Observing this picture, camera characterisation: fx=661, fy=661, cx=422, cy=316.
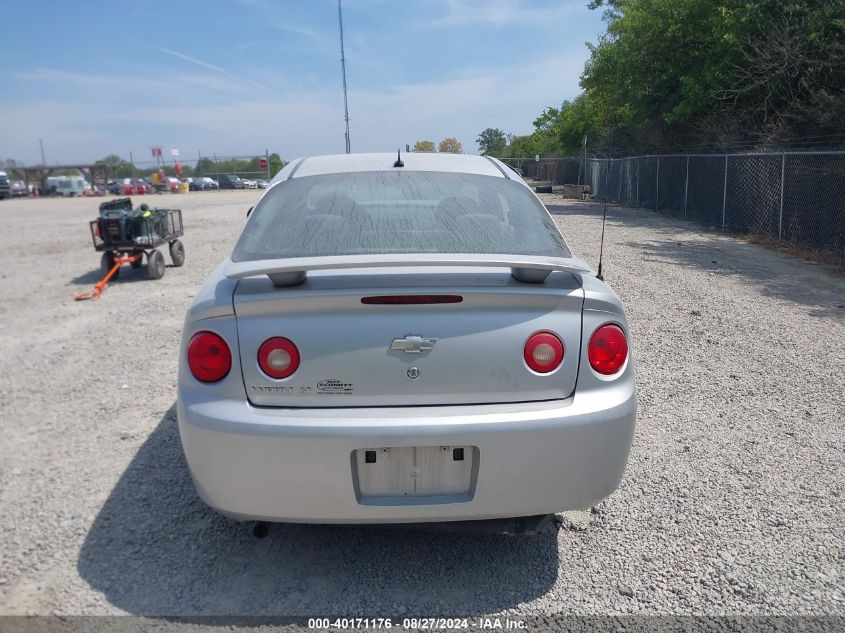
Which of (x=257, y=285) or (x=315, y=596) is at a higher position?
(x=257, y=285)

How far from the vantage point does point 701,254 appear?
11984 millimetres

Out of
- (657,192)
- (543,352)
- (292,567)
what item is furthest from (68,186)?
(543,352)

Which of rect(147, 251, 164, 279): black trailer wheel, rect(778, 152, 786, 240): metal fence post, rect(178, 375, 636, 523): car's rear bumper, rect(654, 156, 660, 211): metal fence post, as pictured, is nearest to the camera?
rect(178, 375, 636, 523): car's rear bumper

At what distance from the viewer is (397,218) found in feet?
10.6

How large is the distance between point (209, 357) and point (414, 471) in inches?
34.9

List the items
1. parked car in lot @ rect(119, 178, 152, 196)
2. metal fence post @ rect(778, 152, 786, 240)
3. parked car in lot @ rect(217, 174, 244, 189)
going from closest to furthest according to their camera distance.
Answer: metal fence post @ rect(778, 152, 786, 240)
parked car in lot @ rect(119, 178, 152, 196)
parked car in lot @ rect(217, 174, 244, 189)

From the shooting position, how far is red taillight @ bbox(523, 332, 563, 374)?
2494 mm

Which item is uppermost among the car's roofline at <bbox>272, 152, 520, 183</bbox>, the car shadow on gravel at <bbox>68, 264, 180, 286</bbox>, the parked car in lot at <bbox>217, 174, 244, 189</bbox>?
the parked car in lot at <bbox>217, 174, 244, 189</bbox>

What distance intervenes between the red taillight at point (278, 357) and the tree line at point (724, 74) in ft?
48.1

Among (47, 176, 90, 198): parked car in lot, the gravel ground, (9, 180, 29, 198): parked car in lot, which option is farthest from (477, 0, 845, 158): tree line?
(9, 180, 29, 198): parked car in lot

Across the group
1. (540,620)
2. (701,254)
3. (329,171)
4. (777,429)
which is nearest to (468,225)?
(329,171)

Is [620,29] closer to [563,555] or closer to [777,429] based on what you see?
[777,429]

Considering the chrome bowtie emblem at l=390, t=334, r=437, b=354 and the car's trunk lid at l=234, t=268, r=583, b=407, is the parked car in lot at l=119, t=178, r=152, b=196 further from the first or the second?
the chrome bowtie emblem at l=390, t=334, r=437, b=354

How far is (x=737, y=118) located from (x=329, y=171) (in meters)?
18.1
